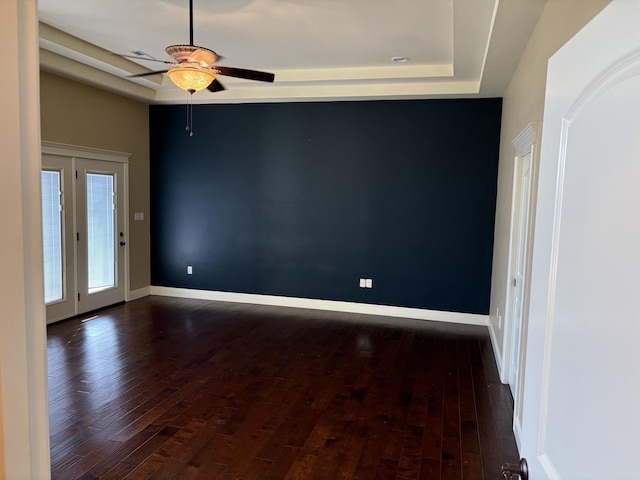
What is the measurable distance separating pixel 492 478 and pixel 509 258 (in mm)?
2032

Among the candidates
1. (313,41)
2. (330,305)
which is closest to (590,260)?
(313,41)

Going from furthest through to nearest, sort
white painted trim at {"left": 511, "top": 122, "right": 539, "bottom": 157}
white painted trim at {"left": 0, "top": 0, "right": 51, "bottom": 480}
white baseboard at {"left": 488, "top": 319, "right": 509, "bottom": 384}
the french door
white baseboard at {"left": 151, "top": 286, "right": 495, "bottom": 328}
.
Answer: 1. white baseboard at {"left": 151, "top": 286, "right": 495, "bottom": 328}
2. the french door
3. white baseboard at {"left": 488, "top": 319, "right": 509, "bottom": 384}
4. white painted trim at {"left": 511, "top": 122, "right": 539, "bottom": 157}
5. white painted trim at {"left": 0, "top": 0, "right": 51, "bottom": 480}

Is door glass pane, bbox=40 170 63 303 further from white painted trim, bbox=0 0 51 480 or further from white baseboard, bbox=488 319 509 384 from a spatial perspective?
white painted trim, bbox=0 0 51 480

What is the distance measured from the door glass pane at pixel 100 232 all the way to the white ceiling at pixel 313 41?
4.44ft

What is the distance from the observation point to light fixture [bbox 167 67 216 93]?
3420 millimetres

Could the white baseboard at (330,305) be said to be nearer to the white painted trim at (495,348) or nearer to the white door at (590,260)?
the white painted trim at (495,348)

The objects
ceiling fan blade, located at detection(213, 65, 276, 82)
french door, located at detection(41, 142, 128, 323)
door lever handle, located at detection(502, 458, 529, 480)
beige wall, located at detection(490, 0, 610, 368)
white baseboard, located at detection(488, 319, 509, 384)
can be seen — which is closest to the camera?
door lever handle, located at detection(502, 458, 529, 480)

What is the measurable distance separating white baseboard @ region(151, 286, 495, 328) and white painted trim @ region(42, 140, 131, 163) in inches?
85.8

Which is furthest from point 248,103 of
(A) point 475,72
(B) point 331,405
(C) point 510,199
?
(B) point 331,405

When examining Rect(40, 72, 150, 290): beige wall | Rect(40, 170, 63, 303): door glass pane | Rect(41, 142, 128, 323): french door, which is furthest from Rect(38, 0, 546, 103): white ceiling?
Rect(40, 170, 63, 303): door glass pane

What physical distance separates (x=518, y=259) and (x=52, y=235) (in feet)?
17.4

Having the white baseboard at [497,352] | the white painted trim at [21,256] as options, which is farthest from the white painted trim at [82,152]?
the white baseboard at [497,352]

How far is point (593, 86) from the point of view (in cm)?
88

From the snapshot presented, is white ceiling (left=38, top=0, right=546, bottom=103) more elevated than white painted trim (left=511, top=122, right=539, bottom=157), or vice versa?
white ceiling (left=38, top=0, right=546, bottom=103)
